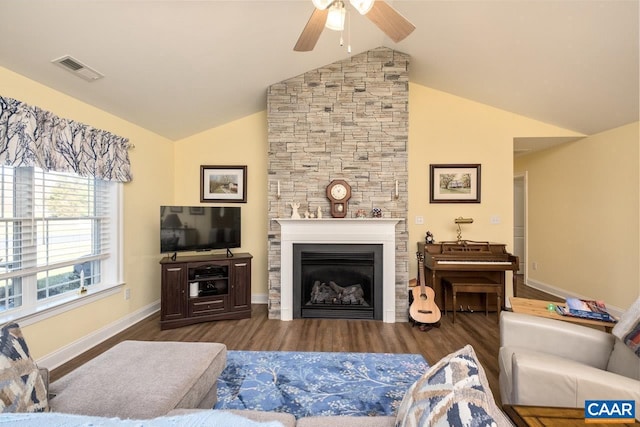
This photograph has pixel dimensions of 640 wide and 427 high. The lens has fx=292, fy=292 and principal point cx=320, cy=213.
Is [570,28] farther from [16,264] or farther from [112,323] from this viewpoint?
[112,323]

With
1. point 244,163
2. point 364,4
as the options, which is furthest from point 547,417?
point 244,163

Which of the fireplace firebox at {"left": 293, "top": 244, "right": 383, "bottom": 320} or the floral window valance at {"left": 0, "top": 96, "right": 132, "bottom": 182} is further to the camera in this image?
the fireplace firebox at {"left": 293, "top": 244, "right": 383, "bottom": 320}

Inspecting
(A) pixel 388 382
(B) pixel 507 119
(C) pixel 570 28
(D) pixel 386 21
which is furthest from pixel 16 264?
(B) pixel 507 119

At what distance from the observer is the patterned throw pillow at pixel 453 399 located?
0.72m

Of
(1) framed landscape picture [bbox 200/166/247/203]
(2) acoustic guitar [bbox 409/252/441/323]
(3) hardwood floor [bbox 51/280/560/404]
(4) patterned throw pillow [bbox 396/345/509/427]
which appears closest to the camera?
(4) patterned throw pillow [bbox 396/345/509/427]

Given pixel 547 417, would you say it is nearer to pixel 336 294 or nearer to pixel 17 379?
pixel 17 379

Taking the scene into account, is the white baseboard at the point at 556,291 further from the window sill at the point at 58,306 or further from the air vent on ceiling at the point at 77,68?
the air vent on ceiling at the point at 77,68

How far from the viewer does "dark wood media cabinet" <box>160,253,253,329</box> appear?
3270 millimetres

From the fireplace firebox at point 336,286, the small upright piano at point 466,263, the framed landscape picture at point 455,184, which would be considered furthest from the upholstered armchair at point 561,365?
the framed landscape picture at point 455,184

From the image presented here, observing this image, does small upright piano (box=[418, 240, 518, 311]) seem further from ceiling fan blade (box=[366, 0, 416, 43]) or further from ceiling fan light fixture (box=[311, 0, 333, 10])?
ceiling fan light fixture (box=[311, 0, 333, 10])

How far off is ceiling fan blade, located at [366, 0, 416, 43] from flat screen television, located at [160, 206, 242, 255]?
2665 mm

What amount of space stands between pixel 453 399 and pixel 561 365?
109 centimetres

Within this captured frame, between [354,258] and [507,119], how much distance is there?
2878 mm

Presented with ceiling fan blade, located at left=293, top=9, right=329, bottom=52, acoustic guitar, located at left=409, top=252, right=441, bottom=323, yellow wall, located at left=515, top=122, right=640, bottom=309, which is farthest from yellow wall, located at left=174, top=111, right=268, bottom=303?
yellow wall, located at left=515, top=122, right=640, bottom=309
